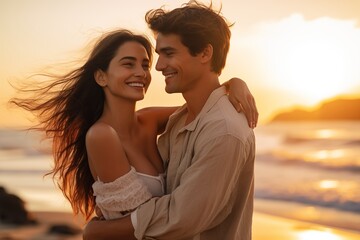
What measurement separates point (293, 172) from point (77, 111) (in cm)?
807

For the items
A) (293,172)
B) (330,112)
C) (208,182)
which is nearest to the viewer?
(208,182)

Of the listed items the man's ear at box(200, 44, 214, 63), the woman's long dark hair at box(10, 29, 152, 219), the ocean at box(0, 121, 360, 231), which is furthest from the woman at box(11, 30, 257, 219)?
the ocean at box(0, 121, 360, 231)

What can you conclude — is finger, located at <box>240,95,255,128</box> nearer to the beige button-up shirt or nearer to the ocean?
the beige button-up shirt

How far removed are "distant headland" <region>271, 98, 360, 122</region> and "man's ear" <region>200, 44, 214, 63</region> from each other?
32.9ft

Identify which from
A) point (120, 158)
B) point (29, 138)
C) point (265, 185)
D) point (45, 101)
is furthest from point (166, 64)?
point (29, 138)

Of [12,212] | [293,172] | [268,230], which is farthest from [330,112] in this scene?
[12,212]

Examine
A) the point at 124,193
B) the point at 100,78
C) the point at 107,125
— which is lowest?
the point at 124,193

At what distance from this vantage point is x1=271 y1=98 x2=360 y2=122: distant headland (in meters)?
12.7

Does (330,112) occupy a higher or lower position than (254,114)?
higher

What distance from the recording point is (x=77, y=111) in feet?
9.06

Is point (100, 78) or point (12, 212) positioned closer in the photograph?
point (100, 78)

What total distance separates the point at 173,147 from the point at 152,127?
0.39 metres

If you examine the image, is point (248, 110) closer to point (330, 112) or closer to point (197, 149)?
point (197, 149)

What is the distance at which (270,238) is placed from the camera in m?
5.63
